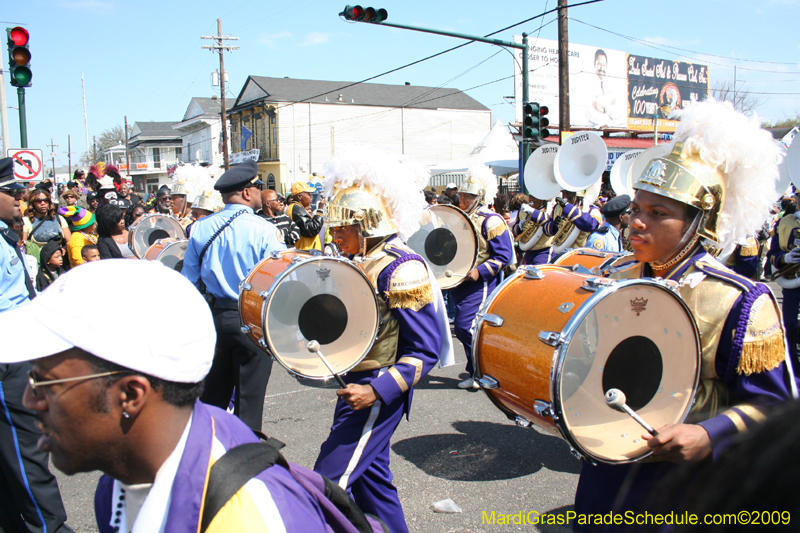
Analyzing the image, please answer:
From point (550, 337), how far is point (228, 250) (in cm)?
298

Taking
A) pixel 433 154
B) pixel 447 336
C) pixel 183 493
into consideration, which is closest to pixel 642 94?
pixel 433 154

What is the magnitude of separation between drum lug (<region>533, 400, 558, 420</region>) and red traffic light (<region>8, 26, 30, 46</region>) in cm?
945

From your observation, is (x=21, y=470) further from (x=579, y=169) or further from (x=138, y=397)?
(x=579, y=169)

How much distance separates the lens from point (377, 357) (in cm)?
302

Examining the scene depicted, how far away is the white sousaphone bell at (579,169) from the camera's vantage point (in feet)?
25.2

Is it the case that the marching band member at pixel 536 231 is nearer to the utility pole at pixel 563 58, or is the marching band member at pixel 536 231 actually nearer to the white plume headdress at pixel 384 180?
the white plume headdress at pixel 384 180

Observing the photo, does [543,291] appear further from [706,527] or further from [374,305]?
[706,527]

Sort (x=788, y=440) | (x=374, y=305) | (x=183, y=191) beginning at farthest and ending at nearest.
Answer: (x=183, y=191)
(x=374, y=305)
(x=788, y=440)

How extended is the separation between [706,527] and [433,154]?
4810 centimetres

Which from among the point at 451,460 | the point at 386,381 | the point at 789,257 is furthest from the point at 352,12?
the point at 386,381

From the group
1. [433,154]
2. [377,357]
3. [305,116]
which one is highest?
[305,116]

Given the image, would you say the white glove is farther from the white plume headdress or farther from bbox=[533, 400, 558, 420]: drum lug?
bbox=[533, 400, 558, 420]: drum lug

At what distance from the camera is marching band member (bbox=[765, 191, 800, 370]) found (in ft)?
18.3

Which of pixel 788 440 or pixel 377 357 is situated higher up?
pixel 788 440
